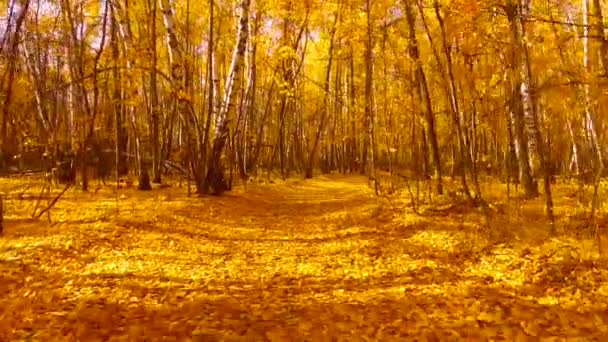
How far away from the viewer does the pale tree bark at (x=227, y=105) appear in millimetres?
12117

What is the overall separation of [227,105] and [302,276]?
7.20 meters

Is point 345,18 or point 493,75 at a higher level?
point 345,18

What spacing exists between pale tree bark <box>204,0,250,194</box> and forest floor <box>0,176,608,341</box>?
9.06 ft

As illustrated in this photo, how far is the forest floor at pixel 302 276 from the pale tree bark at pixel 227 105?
9.06ft

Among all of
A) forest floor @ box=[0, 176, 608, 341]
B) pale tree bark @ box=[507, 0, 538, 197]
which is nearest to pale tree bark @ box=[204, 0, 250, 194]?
forest floor @ box=[0, 176, 608, 341]

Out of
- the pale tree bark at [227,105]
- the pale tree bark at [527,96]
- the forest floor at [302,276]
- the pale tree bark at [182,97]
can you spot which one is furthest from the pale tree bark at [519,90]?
the pale tree bark at [182,97]

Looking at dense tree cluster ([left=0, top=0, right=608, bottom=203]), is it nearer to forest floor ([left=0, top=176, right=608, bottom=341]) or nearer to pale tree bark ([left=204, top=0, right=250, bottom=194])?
pale tree bark ([left=204, top=0, right=250, bottom=194])

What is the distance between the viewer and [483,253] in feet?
22.6

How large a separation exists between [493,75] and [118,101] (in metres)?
10.9

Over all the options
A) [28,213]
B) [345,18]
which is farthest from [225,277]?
[345,18]

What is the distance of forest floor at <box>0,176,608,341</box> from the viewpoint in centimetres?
438

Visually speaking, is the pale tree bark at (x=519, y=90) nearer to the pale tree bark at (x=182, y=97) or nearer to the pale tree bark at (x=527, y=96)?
the pale tree bark at (x=527, y=96)

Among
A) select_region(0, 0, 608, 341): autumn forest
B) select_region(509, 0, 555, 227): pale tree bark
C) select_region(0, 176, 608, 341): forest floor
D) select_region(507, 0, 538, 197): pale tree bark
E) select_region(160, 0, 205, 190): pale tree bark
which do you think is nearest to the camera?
select_region(0, 176, 608, 341): forest floor

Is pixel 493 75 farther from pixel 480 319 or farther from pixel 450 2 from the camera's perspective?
pixel 480 319
